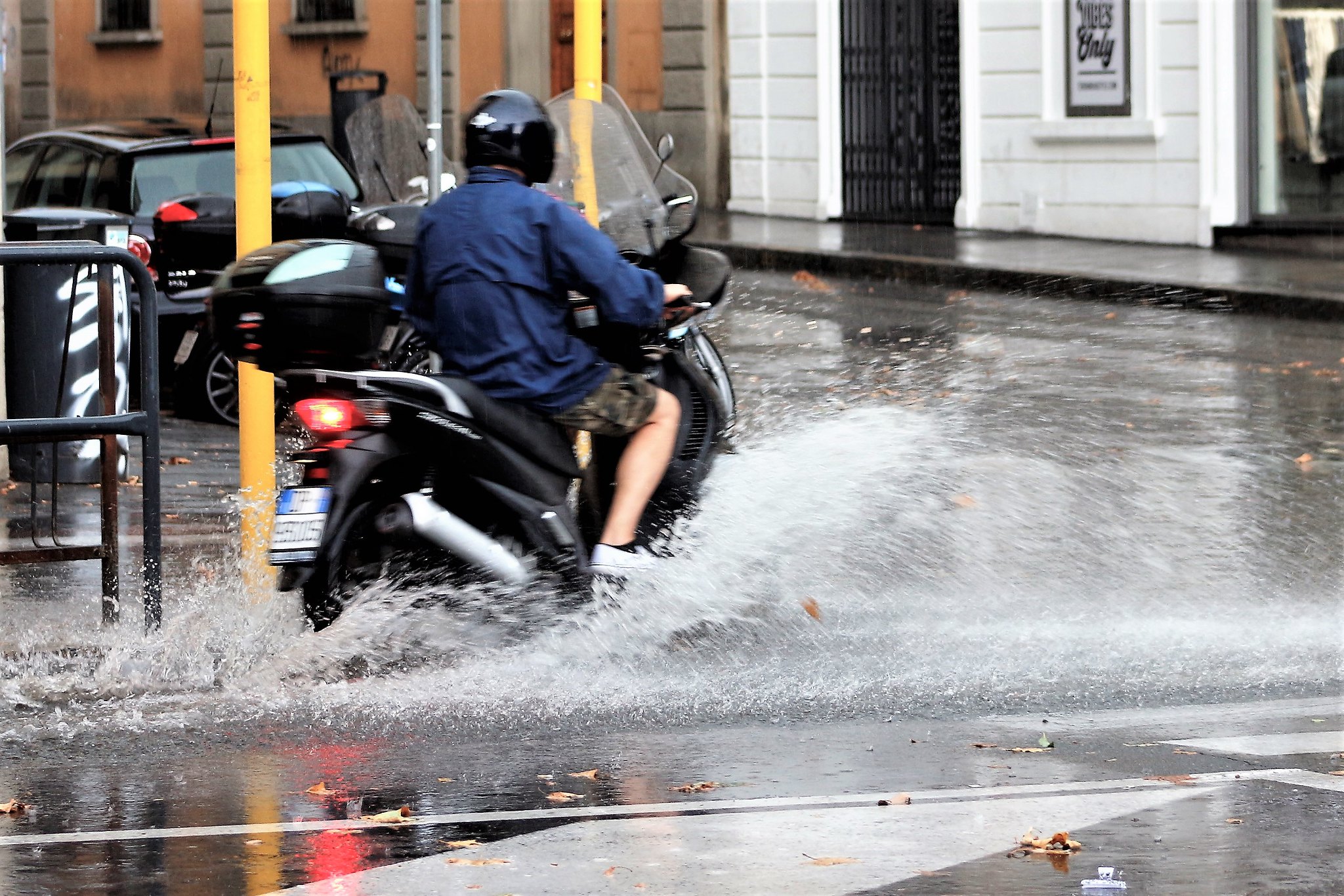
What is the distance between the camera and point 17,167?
1390cm

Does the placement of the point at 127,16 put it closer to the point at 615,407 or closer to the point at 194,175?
the point at 194,175

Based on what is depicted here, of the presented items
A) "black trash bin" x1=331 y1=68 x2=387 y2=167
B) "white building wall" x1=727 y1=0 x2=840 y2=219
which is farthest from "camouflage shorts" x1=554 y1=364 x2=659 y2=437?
"white building wall" x1=727 y1=0 x2=840 y2=219

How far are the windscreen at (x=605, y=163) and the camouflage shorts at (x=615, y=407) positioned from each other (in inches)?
54.3

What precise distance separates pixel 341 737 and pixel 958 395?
269 inches

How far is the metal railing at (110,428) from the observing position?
606cm

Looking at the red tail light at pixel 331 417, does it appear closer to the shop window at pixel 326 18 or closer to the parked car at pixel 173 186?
the parked car at pixel 173 186

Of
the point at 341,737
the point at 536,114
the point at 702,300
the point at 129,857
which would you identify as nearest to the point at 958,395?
the point at 702,300

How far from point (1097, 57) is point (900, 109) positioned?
3021 mm

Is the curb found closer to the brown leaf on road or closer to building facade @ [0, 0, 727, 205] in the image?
the brown leaf on road

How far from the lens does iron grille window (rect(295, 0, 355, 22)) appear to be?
92.3 ft

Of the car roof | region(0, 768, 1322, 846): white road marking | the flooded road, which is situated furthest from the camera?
the car roof

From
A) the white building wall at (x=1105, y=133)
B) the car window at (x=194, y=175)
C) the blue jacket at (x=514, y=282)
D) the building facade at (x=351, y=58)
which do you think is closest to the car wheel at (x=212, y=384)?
the car window at (x=194, y=175)

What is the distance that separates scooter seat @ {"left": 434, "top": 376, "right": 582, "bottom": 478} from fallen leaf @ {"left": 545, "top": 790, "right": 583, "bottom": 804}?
4.11ft

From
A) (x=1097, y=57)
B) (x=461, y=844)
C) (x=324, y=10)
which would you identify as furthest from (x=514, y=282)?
(x=324, y=10)
